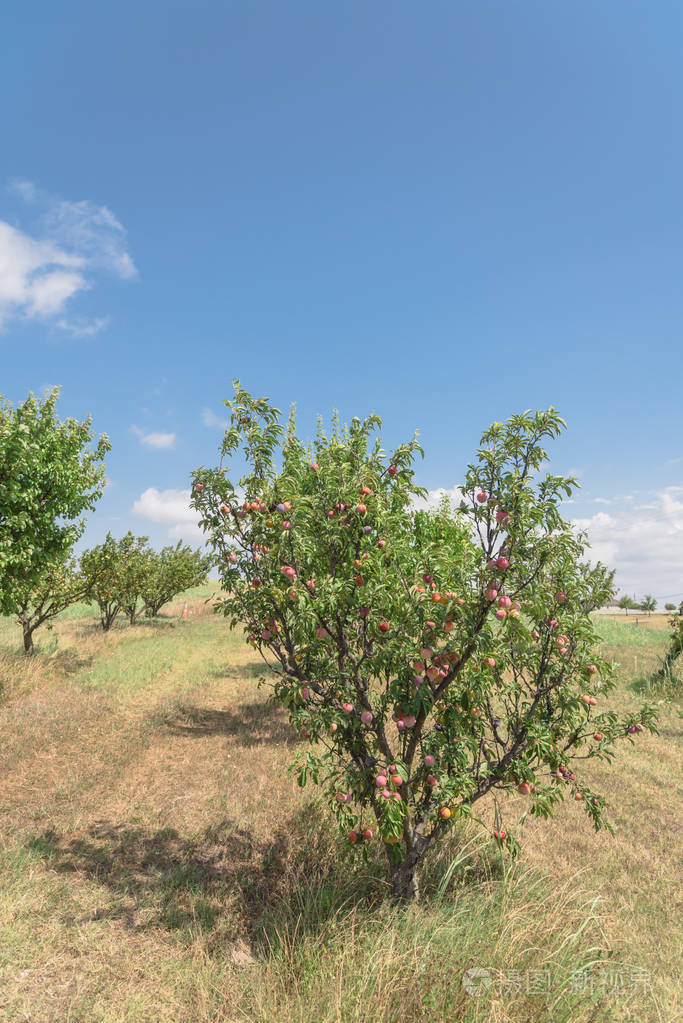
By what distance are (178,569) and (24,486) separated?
777 inches

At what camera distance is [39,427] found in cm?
1080

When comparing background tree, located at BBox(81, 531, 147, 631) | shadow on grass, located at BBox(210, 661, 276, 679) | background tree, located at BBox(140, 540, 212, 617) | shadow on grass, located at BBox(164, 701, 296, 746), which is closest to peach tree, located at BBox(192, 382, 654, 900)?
shadow on grass, located at BBox(164, 701, 296, 746)

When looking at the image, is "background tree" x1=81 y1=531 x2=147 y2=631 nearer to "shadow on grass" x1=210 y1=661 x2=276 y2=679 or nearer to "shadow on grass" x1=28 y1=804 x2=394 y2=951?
"shadow on grass" x1=210 y1=661 x2=276 y2=679

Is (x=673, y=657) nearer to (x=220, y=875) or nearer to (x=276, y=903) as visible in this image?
(x=276, y=903)

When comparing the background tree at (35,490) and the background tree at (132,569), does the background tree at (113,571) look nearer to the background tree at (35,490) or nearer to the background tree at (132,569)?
the background tree at (132,569)

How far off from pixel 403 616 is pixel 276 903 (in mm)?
3530

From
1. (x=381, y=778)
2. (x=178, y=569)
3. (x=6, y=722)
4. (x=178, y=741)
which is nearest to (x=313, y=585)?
(x=381, y=778)

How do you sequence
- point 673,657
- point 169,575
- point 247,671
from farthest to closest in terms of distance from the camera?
point 169,575 < point 247,671 < point 673,657

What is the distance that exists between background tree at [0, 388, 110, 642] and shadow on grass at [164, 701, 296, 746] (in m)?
4.60

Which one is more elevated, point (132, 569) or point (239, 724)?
point (132, 569)

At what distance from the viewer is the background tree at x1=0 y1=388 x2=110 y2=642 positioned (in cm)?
1004

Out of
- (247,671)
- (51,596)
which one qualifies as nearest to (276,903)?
(247,671)

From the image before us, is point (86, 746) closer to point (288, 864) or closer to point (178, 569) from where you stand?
point (288, 864)

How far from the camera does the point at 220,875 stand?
5.75 m
